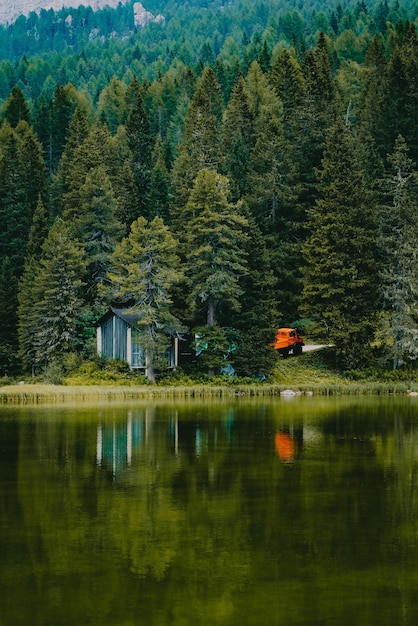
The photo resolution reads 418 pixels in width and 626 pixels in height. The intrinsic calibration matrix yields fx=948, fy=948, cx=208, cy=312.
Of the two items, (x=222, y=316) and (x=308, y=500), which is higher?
(x=222, y=316)

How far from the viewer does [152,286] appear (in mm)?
58906

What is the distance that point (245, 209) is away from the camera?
63469 mm

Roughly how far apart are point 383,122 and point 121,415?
175 feet

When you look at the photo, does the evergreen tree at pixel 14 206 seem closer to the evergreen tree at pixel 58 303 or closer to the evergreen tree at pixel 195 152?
the evergreen tree at pixel 195 152

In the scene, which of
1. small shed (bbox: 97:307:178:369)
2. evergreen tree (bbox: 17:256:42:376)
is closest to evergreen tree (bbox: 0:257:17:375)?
evergreen tree (bbox: 17:256:42:376)

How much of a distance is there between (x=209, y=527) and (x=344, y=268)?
44.3 m

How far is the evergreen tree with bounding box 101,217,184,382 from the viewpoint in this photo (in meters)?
58.3

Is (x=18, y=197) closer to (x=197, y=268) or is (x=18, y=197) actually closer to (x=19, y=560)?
(x=197, y=268)

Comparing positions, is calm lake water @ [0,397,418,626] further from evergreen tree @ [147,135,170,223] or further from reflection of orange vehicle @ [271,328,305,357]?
evergreen tree @ [147,135,170,223]

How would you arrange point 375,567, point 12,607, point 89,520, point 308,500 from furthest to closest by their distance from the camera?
point 308,500
point 89,520
point 375,567
point 12,607

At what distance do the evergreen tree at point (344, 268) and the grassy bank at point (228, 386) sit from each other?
1897 millimetres

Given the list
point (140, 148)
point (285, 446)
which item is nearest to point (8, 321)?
point (140, 148)

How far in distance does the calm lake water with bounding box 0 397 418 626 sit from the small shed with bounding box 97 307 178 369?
24.7 metres

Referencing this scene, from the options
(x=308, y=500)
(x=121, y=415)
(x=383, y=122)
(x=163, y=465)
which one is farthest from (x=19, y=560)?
(x=383, y=122)
